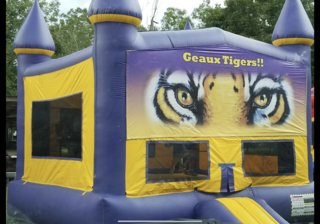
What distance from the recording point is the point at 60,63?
687 cm

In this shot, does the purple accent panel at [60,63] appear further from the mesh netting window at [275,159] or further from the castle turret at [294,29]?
the castle turret at [294,29]

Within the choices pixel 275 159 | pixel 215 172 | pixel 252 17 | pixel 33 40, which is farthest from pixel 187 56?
pixel 252 17

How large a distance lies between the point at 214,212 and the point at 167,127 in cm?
130

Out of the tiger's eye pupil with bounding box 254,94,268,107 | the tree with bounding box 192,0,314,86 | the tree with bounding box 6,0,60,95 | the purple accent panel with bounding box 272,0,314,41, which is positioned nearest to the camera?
the tiger's eye pupil with bounding box 254,94,268,107

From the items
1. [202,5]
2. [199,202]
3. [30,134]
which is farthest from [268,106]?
[202,5]

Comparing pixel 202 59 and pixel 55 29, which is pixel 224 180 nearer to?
pixel 202 59

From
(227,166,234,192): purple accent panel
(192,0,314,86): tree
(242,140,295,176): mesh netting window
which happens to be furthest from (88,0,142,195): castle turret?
(192,0,314,86): tree

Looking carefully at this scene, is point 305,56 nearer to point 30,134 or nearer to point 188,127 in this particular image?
point 188,127

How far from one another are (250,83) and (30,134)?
3862mm

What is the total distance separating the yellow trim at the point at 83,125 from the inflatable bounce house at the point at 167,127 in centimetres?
3

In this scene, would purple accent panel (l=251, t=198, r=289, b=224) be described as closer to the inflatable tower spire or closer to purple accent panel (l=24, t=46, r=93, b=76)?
purple accent panel (l=24, t=46, r=93, b=76)

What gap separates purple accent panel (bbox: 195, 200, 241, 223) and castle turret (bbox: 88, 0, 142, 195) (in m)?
1.08

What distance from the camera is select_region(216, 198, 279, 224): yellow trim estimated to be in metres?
5.38

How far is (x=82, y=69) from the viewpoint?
20.4ft
